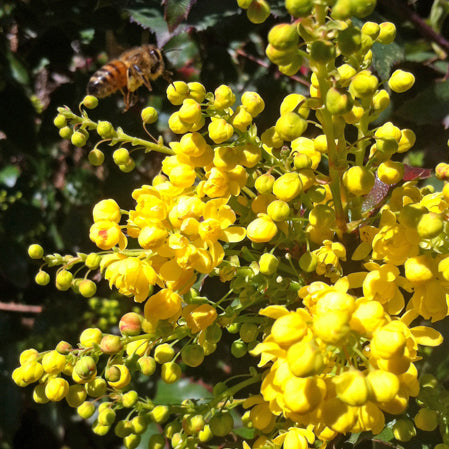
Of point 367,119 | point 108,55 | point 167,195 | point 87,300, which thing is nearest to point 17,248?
point 87,300

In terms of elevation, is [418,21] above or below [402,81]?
below

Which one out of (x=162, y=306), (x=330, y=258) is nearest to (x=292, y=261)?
(x=330, y=258)

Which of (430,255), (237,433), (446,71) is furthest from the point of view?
(446,71)

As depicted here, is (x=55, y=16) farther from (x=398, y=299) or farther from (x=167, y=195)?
(x=398, y=299)

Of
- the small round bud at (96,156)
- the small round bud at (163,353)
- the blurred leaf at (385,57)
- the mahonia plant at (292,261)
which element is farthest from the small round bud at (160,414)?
the blurred leaf at (385,57)

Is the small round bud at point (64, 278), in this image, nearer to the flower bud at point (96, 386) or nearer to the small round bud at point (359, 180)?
the flower bud at point (96, 386)

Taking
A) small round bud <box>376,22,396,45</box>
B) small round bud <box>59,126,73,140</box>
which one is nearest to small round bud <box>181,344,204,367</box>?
small round bud <box>59,126,73,140</box>

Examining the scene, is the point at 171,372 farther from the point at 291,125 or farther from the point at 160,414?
the point at 291,125

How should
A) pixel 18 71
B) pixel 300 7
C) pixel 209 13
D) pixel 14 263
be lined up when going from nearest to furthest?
pixel 300 7
pixel 209 13
pixel 18 71
pixel 14 263
